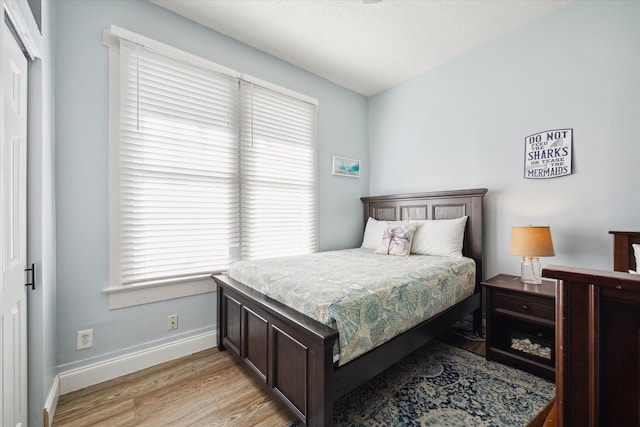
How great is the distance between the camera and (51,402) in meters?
1.55

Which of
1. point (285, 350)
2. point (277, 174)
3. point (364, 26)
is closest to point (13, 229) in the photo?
point (285, 350)

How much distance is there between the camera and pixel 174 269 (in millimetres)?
2246

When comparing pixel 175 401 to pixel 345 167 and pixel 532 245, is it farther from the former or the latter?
pixel 345 167

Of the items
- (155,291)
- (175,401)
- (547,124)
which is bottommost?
(175,401)

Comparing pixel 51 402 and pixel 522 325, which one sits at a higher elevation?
pixel 522 325

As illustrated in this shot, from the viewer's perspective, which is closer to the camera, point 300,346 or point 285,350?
point 300,346

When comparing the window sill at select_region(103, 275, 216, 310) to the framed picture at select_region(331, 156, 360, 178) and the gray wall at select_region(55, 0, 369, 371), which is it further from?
the framed picture at select_region(331, 156, 360, 178)

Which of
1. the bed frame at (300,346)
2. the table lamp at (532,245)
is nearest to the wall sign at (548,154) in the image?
the bed frame at (300,346)

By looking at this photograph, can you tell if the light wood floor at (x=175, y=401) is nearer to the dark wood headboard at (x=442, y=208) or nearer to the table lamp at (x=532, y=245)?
the table lamp at (x=532, y=245)

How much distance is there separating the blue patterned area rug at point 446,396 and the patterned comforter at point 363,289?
17.0 inches

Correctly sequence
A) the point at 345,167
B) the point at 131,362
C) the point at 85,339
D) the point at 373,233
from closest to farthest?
the point at 85,339, the point at 131,362, the point at 373,233, the point at 345,167

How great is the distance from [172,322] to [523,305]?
2.78 meters

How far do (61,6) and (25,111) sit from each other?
3.50 ft

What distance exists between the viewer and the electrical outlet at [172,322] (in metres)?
2.21
